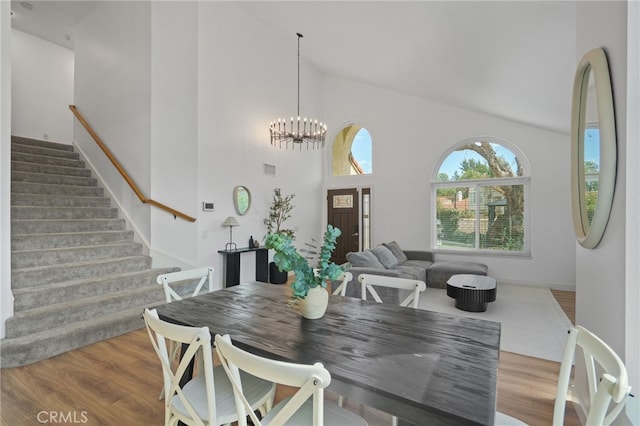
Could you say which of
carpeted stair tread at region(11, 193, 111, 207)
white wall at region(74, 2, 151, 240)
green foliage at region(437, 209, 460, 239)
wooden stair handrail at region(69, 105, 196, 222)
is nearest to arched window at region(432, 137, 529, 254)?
green foliage at region(437, 209, 460, 239)

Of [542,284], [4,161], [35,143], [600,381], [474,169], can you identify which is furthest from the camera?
[474,169]

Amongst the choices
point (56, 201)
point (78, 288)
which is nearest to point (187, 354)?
point (78, 288)

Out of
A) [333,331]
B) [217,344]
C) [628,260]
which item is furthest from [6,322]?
[628,260]

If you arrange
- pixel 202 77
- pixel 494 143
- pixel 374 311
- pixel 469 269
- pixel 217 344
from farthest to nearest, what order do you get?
pixel 494 143 → pixel 469 269 → pixel 202 77 → pixel 374 311 → pixel 217 344

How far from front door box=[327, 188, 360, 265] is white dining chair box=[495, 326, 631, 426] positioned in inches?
240

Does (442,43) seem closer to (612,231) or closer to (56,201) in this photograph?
(612,231)

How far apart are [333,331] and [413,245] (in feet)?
18.8

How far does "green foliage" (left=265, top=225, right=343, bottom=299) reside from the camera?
1.53 metres

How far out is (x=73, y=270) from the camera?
11.9 feet

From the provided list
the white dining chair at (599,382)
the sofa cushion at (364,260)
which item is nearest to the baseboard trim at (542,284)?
the sofa cushion at (364,260)

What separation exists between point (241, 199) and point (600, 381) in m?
5.27

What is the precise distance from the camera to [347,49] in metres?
5.48

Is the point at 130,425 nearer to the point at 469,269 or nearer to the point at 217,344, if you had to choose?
the point at 217,344

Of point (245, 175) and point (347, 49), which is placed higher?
point (347, 49)
